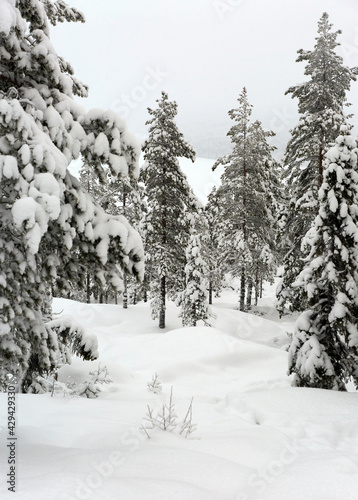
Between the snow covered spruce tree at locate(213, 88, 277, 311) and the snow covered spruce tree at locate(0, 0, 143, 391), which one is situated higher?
the snow covered spruce tree at locate(213, 88, 277, 311)

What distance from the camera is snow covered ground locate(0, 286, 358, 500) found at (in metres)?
3.31

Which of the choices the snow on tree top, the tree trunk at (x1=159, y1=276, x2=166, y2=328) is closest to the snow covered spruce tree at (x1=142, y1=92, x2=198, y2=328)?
the tree trunk at (x1=159, y1=276, x2=166, y2=328)

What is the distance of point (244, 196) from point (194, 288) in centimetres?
682

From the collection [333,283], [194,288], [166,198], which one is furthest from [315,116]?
[194,288]

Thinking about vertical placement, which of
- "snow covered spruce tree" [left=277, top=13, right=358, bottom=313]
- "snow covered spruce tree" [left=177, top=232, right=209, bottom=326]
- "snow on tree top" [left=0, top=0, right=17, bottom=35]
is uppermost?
"snow covered spruce tree" [left=277, top=13, right=358, bottom=313]

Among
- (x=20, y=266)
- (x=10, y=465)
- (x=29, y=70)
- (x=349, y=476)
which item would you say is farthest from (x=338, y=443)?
(x=29, y=70)

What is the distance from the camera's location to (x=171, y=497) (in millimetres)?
3133

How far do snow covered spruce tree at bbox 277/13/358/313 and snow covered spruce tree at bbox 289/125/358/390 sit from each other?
526cm

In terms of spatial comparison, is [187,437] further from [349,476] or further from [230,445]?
[349,476]

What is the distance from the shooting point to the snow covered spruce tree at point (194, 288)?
19625 millimetres

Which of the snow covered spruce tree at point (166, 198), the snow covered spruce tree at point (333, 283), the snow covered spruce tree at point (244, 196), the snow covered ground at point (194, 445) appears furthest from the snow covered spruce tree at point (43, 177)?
the snow covered spruce tree at point (244, 196)

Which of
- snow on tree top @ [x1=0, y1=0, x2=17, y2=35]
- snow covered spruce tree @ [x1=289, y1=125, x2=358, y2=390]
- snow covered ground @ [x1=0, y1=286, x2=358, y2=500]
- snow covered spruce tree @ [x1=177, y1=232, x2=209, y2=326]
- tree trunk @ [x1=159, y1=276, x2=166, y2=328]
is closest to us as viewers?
snow covered ground @ [x1=0, y1=286, x2=358, y2=500]

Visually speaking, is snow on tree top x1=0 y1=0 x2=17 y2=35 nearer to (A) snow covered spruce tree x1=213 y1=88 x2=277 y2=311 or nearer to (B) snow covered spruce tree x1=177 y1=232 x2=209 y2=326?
(B) snow covered spruce tree x1=177 y1=232 x2=209 y2=326

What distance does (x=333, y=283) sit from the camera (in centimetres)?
802
